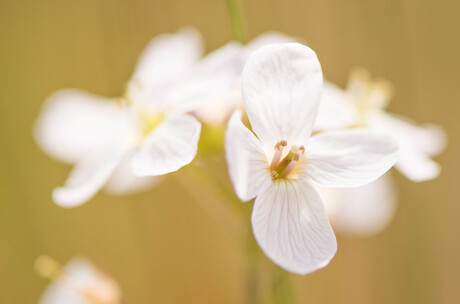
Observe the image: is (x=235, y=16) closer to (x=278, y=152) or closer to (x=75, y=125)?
(x=278, y=152)

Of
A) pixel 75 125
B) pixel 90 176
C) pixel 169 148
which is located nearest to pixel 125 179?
pixel 75 125

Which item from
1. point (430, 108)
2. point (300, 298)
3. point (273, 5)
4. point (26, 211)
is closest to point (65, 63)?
point (26, 211)

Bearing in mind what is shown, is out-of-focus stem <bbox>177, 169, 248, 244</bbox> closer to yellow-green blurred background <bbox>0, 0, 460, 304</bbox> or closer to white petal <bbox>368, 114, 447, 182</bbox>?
white petal <bbox>368, 114, 447, 182</bbox>

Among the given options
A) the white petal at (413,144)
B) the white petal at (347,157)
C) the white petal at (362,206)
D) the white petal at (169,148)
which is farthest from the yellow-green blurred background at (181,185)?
the white petal at (347,157)

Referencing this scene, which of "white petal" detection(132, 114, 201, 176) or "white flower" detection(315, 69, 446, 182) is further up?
"white petal" detection(132, 114, 201, 176)

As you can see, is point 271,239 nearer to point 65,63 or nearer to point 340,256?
point 340,256

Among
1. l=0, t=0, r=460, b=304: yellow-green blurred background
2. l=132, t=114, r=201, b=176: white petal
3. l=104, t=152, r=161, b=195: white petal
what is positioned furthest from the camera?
l=0, t=0, r=460, b=304: yellow-green blurred background

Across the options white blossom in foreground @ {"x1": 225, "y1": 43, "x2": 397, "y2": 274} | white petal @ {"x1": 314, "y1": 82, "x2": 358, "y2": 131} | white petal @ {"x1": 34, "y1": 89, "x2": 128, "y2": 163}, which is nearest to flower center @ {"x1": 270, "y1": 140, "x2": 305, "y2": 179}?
white blossom in foreground @ {"x1": 225, "y1": 43, "x2": 397, "y2": 274}
